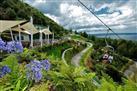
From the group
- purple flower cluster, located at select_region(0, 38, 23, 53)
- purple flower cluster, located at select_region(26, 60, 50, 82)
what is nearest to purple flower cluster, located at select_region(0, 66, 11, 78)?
purple flower cluster, located at select_region(26, 60, 50, 82)

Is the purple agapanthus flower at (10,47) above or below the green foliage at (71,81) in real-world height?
above

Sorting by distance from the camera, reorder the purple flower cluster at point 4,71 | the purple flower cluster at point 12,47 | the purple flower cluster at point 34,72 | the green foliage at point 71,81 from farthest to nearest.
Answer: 1. the purple flower cluster at point 12,47
2. the purple flower cluster at point 4,71
3. the purple flower cluster at point 34,72
4. the green foliage at point 71,81

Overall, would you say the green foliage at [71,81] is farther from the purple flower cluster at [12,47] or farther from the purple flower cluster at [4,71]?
the purple flower cluster at [12,47]

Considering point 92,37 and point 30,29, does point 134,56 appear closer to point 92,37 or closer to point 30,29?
point 92,37

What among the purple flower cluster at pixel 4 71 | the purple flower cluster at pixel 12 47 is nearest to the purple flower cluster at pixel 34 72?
the purple flower cluster at pixel 4 71

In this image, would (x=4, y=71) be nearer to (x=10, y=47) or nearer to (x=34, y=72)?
(x=34, y=72)

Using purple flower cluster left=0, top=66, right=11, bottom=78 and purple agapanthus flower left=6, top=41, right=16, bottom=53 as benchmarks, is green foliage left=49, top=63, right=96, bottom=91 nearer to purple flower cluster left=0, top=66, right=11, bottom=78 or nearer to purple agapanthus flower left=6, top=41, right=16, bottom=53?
purple flower cluster left=0, top=66, right=11, bottom=78

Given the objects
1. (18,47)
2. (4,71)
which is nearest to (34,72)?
(4,71)

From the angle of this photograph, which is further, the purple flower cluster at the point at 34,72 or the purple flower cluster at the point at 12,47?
the purple flower cluster at the point at 12,47

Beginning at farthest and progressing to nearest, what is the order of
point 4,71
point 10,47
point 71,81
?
point 10,47 → point 4,71 → point 71,81

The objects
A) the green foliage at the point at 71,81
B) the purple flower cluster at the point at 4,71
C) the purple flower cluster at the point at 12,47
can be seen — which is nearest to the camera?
the green foliage at the point at 71,81

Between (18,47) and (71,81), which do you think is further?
(18,47)

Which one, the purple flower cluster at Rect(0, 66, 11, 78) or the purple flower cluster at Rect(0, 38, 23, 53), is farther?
the purple flower cluster at Rect(0, 38, 23, 53)

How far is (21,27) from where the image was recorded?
51531mm
